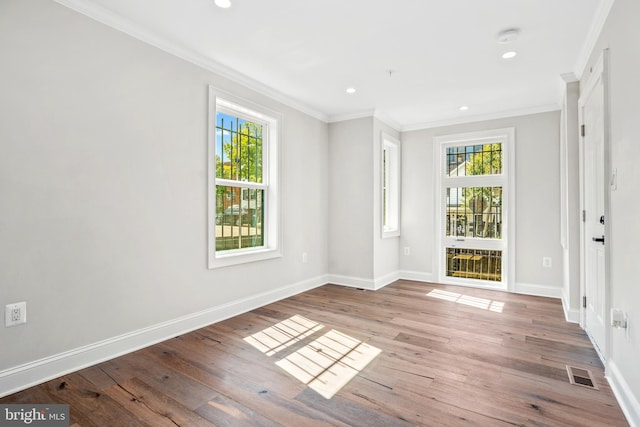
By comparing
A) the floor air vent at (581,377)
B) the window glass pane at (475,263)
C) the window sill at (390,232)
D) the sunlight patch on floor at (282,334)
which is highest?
the window sill at (390,232)

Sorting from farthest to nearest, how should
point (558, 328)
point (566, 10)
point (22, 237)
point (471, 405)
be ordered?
1. point (558, 328)
2. point (566, 10)
3. point (22, 237)
4. point (471, 405)

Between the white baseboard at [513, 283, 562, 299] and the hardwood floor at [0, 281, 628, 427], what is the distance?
3.68 feet

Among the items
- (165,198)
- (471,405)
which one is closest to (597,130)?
(471,405)

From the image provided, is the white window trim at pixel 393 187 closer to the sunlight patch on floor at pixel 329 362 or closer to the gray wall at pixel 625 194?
the sunlight patch on floor at pixel 329 362

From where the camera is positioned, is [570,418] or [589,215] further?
[589,215]

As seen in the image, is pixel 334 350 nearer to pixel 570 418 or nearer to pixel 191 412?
pixel 191 412

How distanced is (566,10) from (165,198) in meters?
3.23

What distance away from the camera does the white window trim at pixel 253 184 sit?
125 inches

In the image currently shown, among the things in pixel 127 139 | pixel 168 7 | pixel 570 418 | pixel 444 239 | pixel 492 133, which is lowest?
pixel 570 418

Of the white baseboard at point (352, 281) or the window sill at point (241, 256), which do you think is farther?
the white baseboard at point (352, 281)

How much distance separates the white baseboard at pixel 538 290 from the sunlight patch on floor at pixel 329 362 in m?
2.82

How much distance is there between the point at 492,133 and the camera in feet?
15.1

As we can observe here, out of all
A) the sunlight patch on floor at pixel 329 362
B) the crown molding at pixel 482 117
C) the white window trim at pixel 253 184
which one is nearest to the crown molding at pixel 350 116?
the crown molding at pixel 482 117

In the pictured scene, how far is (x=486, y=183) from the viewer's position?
4727 millimetres
